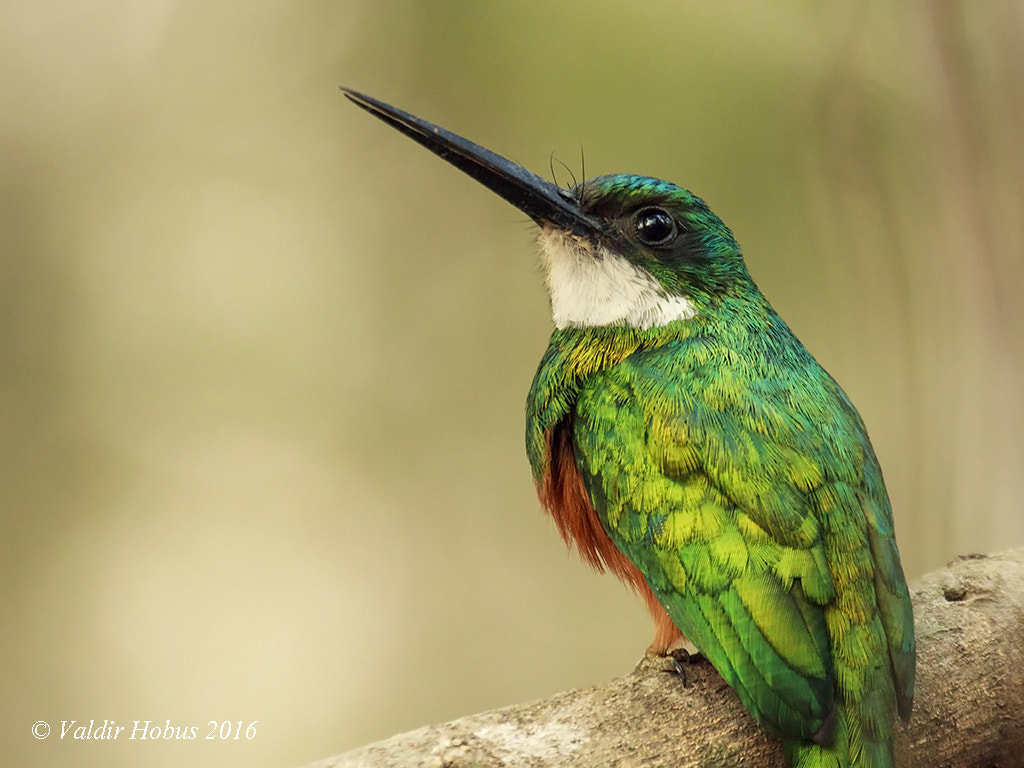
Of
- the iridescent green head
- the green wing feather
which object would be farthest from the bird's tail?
the iridescent green head

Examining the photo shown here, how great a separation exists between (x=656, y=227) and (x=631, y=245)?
2.4 inches

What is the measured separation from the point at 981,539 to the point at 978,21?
1492mm

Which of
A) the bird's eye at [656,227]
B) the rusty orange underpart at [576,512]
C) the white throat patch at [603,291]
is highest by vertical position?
the bird's eye at [656,227]

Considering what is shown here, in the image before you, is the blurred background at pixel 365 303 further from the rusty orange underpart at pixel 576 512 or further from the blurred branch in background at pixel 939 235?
the rusty orange underpart at pixel 576 512

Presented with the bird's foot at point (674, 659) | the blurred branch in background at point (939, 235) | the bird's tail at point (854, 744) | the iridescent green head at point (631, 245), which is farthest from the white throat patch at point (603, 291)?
the blurred branch in background at point (939, 235)

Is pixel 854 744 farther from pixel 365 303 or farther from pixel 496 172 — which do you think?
pixel 365 303

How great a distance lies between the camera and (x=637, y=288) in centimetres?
204

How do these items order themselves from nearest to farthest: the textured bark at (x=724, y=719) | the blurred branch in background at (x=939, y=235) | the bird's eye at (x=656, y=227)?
the textured bark at (x=724, y=719) < the bird's eye at (x=656, y=227) < the blurred branch in background at (x=939, y=235)

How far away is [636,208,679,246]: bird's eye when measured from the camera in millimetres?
2025

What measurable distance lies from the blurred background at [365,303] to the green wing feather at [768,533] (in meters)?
1.53

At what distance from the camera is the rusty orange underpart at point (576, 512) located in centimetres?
188

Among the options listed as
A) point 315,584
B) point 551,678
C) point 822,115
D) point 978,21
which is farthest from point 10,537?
point 978,21

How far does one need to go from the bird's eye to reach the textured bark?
2.70 feet

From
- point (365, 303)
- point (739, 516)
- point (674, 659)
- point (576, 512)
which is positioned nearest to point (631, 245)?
point (576, 512)
